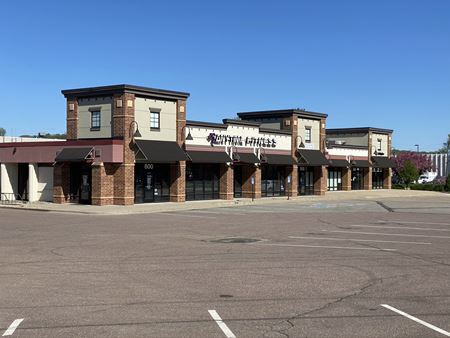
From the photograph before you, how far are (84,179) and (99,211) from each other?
23.6 ft

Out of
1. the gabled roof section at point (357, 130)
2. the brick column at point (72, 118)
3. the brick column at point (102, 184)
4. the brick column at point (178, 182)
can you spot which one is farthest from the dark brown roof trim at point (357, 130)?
the brick column at point (102, 184)

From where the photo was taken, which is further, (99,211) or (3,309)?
(99,211)

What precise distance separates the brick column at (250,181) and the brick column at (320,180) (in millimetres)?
9573

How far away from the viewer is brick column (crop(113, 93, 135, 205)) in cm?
3509

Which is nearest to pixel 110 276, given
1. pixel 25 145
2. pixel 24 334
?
pixel 24 334

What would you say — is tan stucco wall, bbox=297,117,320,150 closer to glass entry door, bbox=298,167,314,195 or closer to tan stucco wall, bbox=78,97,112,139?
glass entry door, bbox=298,167,314,195

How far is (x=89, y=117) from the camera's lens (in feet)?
121

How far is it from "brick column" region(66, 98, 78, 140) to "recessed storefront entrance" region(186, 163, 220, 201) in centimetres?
815

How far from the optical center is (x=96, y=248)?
15.7 m

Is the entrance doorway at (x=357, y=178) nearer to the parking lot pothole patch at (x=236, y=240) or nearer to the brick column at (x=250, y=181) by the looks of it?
the brick column at (x=250, y=181)

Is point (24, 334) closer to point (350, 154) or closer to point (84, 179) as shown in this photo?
point (84, 179)

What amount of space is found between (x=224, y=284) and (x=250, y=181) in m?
36.1

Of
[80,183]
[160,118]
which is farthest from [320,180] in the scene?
[80,183]

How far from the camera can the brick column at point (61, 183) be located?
37.2m
